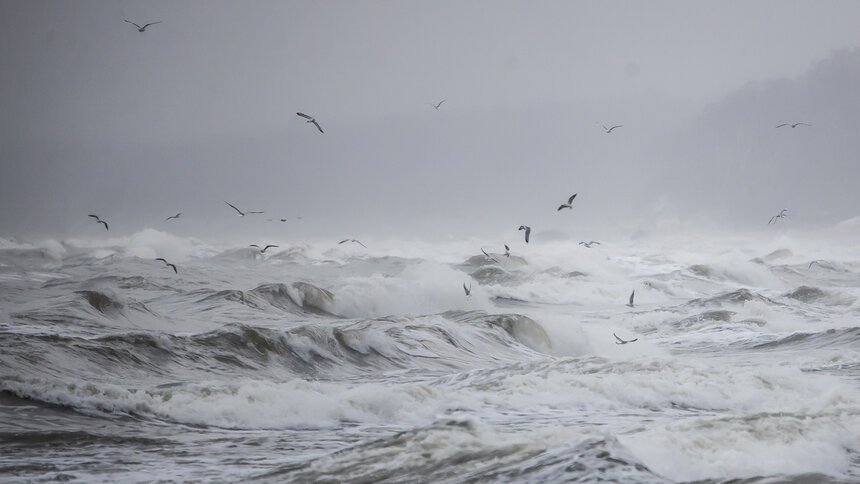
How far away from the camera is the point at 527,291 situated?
121 feet

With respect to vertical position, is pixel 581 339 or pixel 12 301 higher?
pixel 12 301

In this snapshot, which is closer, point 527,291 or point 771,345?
point 771,345

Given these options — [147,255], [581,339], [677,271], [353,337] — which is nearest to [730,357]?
[581,339]

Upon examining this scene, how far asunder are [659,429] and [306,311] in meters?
18.3

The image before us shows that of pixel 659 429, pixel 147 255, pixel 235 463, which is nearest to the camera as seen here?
pixel 235 463

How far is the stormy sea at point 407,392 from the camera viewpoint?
7066mm

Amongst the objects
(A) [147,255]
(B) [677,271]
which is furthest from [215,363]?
(A) [147,255]

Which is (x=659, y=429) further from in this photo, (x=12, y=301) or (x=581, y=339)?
(x=12, y=301)

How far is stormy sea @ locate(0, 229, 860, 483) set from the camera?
23.2 feet

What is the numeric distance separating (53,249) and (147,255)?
10.2m

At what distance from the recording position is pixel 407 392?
10.7 meters

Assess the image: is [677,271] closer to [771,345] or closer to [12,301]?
[771,345]

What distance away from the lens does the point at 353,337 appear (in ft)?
54.4

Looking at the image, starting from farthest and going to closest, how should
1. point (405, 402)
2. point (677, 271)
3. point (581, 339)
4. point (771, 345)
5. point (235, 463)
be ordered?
point (677, 271) → point (581, 339) → point (771, 345) → point (405, 402) → point (235, 463)
